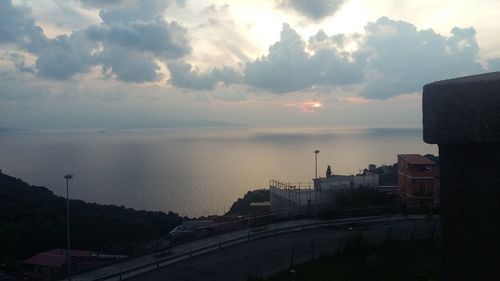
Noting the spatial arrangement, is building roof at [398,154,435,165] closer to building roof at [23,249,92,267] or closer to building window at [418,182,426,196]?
building window at [418,182,426,196]

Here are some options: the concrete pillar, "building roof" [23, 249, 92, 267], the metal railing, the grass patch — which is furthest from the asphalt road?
the concrete pillar

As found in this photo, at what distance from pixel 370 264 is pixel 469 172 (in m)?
12.3

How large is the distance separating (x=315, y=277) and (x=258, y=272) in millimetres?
2176

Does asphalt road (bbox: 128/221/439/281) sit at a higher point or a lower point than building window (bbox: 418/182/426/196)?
lower

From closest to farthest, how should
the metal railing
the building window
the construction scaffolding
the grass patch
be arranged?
the grass patch → the metal railing → the construction scaffolding → the building window

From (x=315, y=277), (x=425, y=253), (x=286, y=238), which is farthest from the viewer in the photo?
(x=286, y=238)

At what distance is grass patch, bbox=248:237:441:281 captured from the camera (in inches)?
482

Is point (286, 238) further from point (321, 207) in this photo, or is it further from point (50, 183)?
point (50, 183)

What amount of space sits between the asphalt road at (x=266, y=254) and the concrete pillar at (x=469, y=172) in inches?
483

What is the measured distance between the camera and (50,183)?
281 ft

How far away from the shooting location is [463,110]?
64.4 inches

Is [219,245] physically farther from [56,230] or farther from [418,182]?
[418,182]

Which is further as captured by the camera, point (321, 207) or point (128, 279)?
point (321, 207)

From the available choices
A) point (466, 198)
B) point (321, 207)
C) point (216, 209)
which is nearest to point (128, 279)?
point (321, 207)
